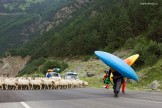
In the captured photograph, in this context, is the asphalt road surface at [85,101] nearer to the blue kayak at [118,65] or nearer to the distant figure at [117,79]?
the distant figure at [117,79]

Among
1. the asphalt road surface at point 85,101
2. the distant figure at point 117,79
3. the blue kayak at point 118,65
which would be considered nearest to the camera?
the asphalt road surface at point 85,101

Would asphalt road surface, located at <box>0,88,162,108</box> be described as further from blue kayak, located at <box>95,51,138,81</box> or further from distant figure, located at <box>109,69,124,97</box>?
blue kayak, located at <box>95,51,138,81</box>

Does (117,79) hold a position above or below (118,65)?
below

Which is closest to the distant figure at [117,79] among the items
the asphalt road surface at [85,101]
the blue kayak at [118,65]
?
the blue kayak at [118,65]

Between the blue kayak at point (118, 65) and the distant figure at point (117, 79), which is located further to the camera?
the blue kayak at point (118, 65)

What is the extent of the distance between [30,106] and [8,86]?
15.7 meters

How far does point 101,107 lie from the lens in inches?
446

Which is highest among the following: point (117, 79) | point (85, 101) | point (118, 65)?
point (118, 65)

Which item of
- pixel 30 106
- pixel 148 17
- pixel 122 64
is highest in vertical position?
pixel 148 17

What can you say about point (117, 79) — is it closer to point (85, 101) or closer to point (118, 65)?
point (118, 65)

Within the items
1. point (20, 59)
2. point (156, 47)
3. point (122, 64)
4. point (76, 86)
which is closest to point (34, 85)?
point (76, 86)

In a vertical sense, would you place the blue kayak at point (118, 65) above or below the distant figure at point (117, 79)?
above

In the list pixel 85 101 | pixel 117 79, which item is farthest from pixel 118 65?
pixel 85 101

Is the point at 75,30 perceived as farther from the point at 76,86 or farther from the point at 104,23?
the point at 76,86
